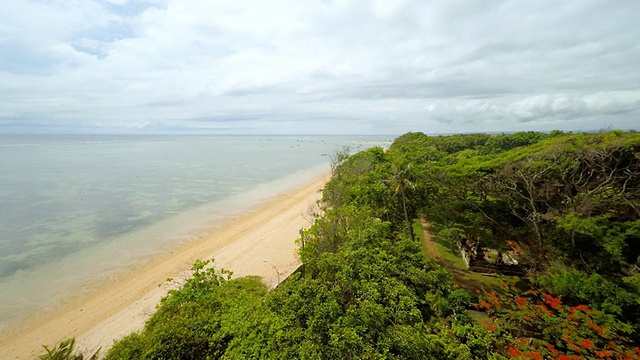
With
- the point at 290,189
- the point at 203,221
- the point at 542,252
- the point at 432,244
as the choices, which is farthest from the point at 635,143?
the point at 290,189

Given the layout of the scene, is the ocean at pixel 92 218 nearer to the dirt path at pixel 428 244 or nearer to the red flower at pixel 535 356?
the dirt path at pixel 428 244

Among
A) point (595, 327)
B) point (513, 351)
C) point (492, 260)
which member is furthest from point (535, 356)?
point (492, 260)

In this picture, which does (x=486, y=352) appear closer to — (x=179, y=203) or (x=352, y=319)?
(x=352, y=319)

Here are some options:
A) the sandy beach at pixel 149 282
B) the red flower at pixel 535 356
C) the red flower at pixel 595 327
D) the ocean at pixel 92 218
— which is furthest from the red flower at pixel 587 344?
the ocean at pixel 92 218

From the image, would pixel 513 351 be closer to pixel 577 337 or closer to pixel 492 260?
pixel 577 337

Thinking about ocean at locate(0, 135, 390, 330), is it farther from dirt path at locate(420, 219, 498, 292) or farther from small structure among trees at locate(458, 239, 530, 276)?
small structure among trees at locate(458, 239, 530, 276)

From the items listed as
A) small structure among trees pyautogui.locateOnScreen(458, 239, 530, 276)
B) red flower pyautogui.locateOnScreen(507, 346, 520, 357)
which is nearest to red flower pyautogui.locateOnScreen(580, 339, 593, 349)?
red flower pyautogui.locateOnScreen(507, 346, 520, 357)
